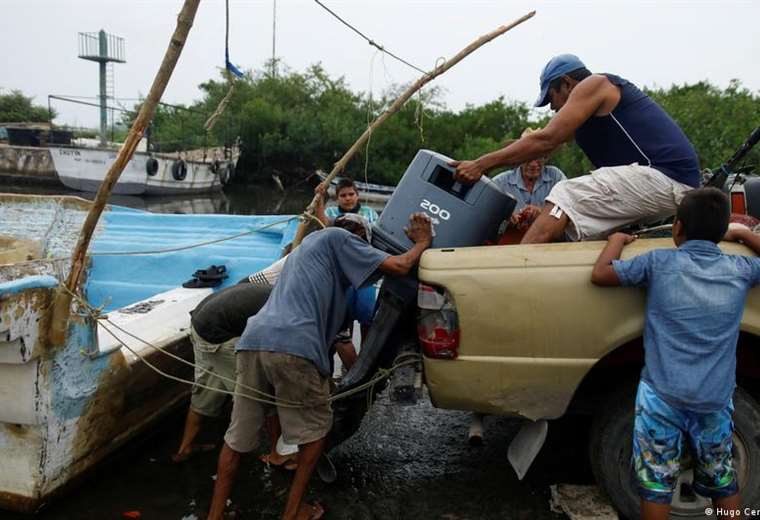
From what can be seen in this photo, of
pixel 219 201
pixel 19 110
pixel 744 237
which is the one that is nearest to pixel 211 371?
pixel 744 237

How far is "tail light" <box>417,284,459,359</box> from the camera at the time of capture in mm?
2791

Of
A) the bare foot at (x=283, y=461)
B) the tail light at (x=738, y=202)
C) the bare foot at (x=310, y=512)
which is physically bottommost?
the bare foot at (x=283, y=461)

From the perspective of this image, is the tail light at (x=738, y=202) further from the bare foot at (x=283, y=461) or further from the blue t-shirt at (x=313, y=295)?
the bare foot at (x=283, y=461)

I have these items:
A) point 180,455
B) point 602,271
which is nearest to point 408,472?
point 180,455

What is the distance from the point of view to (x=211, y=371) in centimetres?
382

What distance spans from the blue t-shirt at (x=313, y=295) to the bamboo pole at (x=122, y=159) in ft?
3.14

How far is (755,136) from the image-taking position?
3.73 m

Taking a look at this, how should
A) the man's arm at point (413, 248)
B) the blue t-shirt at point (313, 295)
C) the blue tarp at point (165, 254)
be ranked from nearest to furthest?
the blue t-shirt at point (313, 295) → the man's arm at point (413, 248) → the blue tarp at point (165, 254)

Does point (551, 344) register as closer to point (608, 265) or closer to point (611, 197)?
point (608, 265)

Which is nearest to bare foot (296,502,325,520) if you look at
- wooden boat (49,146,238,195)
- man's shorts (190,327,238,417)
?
man's shorts (190,327,238,417)

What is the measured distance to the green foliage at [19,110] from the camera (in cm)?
4391

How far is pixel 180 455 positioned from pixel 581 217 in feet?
9.46

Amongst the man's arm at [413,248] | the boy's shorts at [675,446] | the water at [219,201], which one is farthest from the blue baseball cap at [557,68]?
the water at [219,201]

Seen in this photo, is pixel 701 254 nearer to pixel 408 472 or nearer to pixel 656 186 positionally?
pixel 656 186
